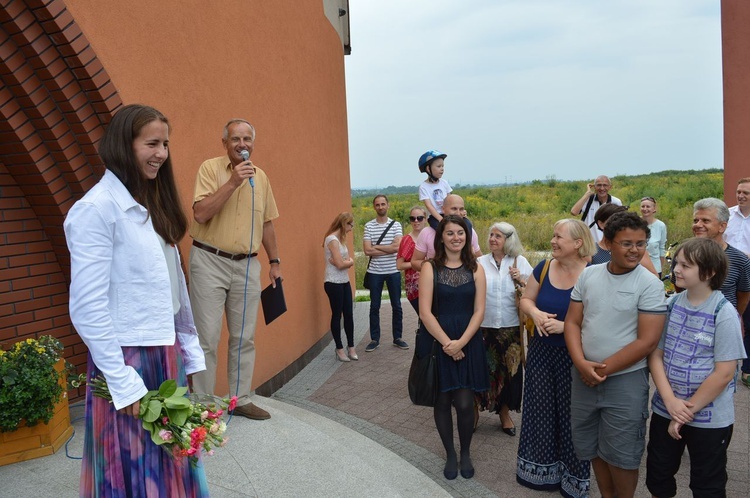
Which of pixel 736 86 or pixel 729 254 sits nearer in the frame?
pixel 729 254

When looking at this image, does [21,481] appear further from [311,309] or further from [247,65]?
[311,309]

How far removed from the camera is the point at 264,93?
6344 mm

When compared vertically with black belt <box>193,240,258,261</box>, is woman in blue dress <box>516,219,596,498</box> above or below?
below

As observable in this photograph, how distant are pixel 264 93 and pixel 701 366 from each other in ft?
15.8

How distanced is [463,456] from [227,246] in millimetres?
2300

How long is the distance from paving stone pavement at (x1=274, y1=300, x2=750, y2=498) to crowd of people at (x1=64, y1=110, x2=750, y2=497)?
18 cm

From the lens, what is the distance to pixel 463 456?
4.46m

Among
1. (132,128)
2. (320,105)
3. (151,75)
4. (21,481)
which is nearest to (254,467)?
(21,481)

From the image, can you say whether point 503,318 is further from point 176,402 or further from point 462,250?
point 176,402

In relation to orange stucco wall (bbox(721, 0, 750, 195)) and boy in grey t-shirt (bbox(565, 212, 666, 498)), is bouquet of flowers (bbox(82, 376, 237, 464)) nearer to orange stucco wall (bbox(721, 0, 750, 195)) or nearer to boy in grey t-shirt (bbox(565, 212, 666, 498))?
boy in grey t-shirt (bbox(565, 212, 666, 498))

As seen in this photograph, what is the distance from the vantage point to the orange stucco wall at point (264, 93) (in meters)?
4.32

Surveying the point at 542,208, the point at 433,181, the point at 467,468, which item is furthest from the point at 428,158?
the point at 542,208

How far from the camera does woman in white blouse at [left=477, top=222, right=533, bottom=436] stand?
4.88 meters

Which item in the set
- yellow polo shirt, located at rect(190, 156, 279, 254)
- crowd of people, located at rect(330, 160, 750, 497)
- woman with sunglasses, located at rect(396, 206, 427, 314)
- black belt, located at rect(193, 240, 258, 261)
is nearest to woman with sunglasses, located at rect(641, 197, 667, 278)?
crowd of people, located at rect(330, 160, 750, 497)
